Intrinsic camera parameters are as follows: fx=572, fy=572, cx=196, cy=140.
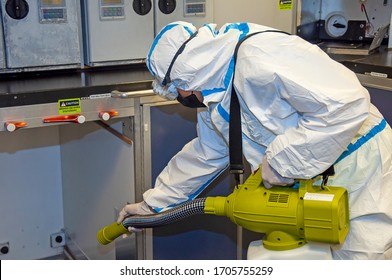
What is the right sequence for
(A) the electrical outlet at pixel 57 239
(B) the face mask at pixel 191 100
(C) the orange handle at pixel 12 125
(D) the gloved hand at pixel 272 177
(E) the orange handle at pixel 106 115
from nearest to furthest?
(D) the gloved hand at pixel 272 177, (B) the face mask at pixel 191 100, (C) the orange handle at pixel 12 125, (E) the orange handle at pixel 106 115, (A) the electrical outlet at pixel 57 239

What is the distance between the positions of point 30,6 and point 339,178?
1.20 meters

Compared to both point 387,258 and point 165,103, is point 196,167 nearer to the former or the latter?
point 165,103

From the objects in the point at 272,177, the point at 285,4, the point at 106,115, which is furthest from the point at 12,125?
the point at 285,4

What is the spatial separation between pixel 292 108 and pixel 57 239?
5.52 ft

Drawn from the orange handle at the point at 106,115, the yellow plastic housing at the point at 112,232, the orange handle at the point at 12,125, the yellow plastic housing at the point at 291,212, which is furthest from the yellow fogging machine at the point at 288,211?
the orange handle at the point at 12,125

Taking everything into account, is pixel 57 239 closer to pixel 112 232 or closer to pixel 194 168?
pixel 112 232

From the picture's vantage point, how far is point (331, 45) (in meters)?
2.82

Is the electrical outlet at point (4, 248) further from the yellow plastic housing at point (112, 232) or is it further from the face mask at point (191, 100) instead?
the face mask at point (191, 100)

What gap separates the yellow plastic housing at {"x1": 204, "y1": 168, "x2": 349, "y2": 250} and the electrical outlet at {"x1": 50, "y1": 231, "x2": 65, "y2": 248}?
1451 millimetres

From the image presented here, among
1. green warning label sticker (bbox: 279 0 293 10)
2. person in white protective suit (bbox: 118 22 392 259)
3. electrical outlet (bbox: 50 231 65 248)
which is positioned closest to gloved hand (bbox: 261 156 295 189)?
person in white protective suit (bbox: 118 22 392 259)

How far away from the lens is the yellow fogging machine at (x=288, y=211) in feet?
4.45

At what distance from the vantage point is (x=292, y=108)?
149 centimetres

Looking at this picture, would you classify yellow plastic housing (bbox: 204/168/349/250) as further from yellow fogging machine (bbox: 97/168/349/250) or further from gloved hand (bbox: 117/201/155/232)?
gloved hand (bbox: 117/201/155/232)

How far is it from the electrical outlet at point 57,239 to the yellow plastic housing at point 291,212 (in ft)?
4.76
